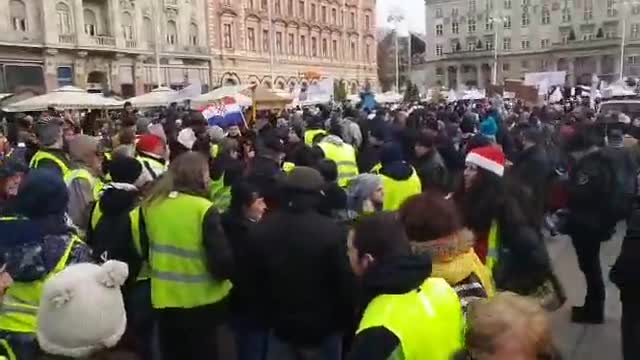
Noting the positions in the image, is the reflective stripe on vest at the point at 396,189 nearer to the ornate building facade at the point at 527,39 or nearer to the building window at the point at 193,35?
the building window at the point at 193,35

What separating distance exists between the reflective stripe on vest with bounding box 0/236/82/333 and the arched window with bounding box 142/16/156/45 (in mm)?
41988

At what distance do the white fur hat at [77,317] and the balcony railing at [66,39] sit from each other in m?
38.5

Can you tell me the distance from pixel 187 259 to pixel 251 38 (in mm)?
51264

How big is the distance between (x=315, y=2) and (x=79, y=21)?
27723mm

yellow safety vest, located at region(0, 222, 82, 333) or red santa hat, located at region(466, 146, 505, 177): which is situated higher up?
red santa hat, located at region(466, 146, 505, 177)

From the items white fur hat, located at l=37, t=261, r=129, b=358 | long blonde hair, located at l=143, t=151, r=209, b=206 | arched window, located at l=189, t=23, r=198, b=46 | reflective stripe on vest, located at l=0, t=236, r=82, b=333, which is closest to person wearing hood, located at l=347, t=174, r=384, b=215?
long blonde hair, located at l=143, t=151, r=209, b=206

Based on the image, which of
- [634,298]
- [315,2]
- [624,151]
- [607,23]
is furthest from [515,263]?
[607,23]

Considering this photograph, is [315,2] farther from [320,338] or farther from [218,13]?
[320,338]

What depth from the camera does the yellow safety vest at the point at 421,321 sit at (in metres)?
2.51

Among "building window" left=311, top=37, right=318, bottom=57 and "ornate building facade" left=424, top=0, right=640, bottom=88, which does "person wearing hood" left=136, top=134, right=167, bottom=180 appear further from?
"ornate building facade" left=424, top=0, right=640, bottom=88

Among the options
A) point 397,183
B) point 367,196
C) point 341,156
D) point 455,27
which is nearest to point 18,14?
point 341,156

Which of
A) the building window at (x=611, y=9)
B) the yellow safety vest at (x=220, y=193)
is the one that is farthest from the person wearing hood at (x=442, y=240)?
the building window at (x=611, y=9)

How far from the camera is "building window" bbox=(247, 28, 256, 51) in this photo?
176ft

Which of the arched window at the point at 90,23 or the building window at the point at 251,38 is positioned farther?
the building window at the point at 251,38
